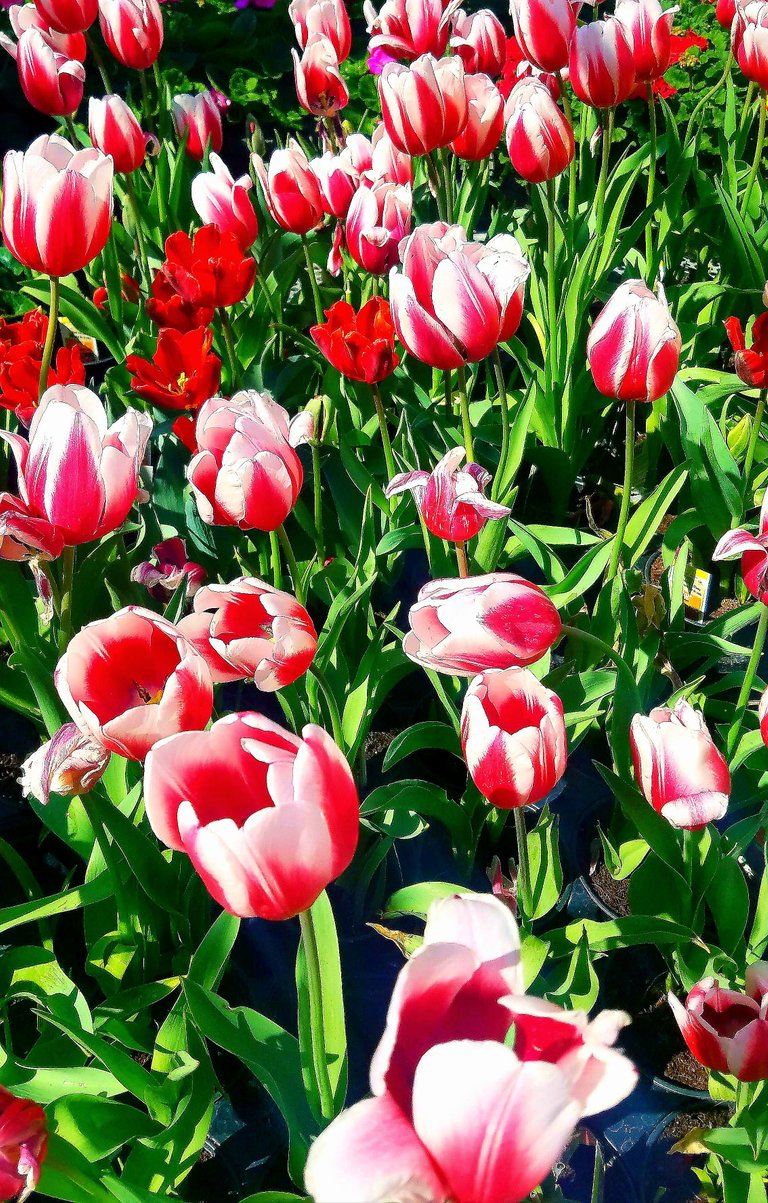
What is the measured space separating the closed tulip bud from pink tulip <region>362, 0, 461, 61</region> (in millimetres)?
316

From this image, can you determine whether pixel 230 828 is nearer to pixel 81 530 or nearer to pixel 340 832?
pixel 340 832

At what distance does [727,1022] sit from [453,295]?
2.59 feet

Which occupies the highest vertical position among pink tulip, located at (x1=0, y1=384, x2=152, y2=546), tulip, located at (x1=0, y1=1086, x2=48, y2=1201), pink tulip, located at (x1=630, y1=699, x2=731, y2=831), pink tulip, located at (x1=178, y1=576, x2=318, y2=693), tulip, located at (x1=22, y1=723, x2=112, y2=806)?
pink tulip, located at (x1=0, y1=384, x2=152, y2=546)

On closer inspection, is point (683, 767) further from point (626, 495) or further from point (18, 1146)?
point (18, 1146)

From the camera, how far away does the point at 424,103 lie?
59.2 inches

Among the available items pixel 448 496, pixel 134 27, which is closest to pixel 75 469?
pixel 448 496

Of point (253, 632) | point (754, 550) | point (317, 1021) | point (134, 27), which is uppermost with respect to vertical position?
point (134, 27)

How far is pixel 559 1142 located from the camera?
0.42m

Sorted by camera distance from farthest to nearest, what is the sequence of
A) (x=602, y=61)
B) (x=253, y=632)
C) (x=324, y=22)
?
(x=324, y=22), (x=602, y=61), (x=253, y=632)

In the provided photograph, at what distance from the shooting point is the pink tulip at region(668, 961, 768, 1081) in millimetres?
806

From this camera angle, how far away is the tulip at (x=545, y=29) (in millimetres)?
1618

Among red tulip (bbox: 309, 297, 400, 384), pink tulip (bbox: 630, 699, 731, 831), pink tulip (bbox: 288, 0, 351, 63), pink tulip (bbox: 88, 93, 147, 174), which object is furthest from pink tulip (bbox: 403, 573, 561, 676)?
pink tulip (bbox: 288, 0, 351, 63)

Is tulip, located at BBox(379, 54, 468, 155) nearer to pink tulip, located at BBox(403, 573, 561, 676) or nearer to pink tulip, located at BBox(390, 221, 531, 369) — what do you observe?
pink tulip, located at BBox(390, 221, 531, 369)

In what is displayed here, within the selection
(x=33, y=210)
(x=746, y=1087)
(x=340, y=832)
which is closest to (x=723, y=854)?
(x=746, y=1087)
